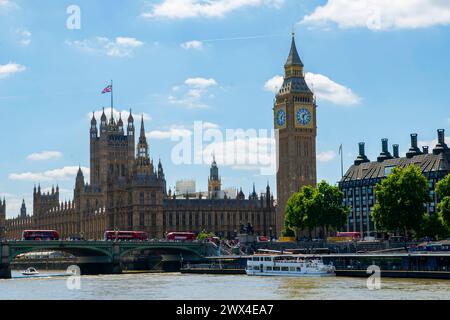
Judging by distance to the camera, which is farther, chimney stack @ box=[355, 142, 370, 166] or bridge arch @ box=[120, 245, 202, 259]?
chimney stack @ box=[355, 142, 370, 166]

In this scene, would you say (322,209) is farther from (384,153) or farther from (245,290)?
(245,290)

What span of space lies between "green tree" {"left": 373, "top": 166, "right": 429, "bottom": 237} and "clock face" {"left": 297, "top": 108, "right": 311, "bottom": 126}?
2552 inches

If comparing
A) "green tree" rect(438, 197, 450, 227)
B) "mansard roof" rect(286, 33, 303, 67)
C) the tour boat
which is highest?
"mansard roof" rect(286, 33, 303, 67)

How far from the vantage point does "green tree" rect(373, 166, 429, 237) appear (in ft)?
394

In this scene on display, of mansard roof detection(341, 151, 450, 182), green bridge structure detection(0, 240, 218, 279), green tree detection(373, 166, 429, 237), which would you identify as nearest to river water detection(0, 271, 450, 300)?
green tree detection(373, 166, 429, 237)

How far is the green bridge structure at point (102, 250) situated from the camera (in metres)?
124

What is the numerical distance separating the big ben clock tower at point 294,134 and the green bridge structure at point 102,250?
1637 inches

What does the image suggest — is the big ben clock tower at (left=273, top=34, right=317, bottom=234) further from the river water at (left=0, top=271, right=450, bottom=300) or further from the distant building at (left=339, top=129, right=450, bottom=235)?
the river water at (left=0, top=271, right=450, bottom=300)

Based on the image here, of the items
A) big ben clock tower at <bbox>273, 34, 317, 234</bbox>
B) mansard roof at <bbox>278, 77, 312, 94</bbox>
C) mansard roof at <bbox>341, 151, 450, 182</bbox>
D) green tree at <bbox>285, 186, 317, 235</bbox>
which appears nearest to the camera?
green tree at <bbox>285, 186, 317, 235</bbox>

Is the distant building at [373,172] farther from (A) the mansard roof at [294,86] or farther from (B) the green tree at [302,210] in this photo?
(A) the mansard roof at [294,86]

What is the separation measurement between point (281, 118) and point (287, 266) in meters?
79.1

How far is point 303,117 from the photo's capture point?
18638 cm

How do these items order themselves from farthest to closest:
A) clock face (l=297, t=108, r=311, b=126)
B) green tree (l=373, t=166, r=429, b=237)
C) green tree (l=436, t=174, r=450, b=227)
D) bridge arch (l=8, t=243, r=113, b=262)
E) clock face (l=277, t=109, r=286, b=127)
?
1. clock face (l=277, t=109, r=286, b=127)
2. clock face (l=297, t=108, r=311, b=126)
3. bridge arch (l=8, t=243, r=113, b=262)
4. green tree (l=373, t=166, r=429, b=237)
5. green tree (l=436, t=174, r=450, b=227)
